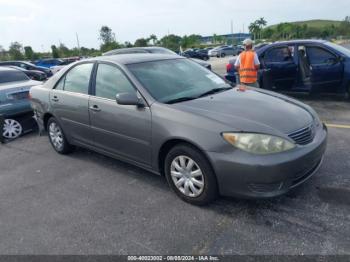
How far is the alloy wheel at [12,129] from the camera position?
21.8 feet

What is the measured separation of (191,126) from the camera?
10.6ft

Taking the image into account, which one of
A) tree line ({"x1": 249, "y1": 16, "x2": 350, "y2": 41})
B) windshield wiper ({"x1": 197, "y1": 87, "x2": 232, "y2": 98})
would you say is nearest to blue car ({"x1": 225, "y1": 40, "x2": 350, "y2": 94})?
windshield wiper ({"x1": 197, "y1": 87, "x2": 232, "y2": 98})

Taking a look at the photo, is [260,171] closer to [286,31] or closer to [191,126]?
[191,126]

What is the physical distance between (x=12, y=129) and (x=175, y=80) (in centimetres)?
435

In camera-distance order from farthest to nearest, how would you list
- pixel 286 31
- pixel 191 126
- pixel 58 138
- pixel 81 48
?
pixel 286 31
pixel 81 48
pixel 58 138
pixel 191 126

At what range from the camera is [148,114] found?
359 cm

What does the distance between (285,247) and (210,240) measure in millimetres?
629

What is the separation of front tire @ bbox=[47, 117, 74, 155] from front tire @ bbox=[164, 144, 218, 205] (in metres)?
2.32

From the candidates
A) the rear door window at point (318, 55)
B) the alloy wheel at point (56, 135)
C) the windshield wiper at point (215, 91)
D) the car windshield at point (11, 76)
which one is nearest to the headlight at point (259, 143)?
the windshield wiper at point (215, 91)

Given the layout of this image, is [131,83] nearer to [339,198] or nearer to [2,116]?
[339,198]

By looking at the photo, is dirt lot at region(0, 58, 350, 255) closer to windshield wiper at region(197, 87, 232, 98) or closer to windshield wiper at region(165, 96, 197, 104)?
windshield wiper at region(165, 96, 197, 104)

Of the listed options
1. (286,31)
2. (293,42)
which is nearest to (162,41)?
(286,31)

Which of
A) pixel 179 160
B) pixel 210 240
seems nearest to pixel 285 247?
pixel 210 240

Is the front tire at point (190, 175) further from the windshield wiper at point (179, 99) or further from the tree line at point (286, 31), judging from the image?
the tree line at point (286, 31)
